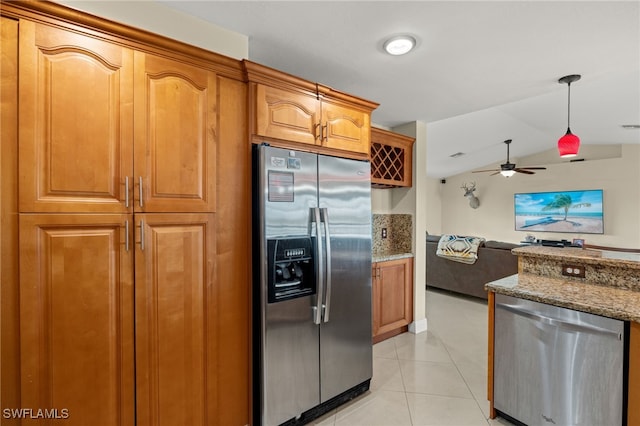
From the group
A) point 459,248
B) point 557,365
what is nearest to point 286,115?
point 557,365

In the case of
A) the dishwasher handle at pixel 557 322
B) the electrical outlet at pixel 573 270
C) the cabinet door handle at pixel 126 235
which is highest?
the cabinet door handle at pixel 126 235

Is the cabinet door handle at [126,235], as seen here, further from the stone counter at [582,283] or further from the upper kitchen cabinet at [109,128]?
the stone counter at [582,283]

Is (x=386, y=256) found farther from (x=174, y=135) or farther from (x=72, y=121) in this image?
(x=72, y=121)

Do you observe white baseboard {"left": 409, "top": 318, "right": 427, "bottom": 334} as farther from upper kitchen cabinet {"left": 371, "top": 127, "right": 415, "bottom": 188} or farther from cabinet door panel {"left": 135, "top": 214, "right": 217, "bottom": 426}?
cabinet door panel {"left": 135, "top": 214, "right": 217, "bottom": 426}

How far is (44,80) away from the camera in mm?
1242

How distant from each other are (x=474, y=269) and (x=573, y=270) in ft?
8.81

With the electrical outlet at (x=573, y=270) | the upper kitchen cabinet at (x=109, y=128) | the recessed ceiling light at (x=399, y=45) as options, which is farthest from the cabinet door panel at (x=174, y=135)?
the electrical outlet at (x=573, y=270)

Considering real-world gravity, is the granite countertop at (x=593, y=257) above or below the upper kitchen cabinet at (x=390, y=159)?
below

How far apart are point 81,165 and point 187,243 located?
56 cm

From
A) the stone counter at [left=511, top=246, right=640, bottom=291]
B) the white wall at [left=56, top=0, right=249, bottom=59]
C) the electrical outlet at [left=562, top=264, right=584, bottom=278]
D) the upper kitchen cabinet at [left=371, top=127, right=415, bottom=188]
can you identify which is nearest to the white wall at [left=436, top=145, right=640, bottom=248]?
the upper kitchen cabinet at [left=371, top=127, right=415, bottom=188]

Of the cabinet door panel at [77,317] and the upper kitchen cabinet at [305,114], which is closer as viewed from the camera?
the cabinet door panel at [77,317]

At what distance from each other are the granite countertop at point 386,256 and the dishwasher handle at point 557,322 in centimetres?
131

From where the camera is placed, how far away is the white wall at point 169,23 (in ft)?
4.82

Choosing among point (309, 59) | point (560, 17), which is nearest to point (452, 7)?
point (560, 17)
